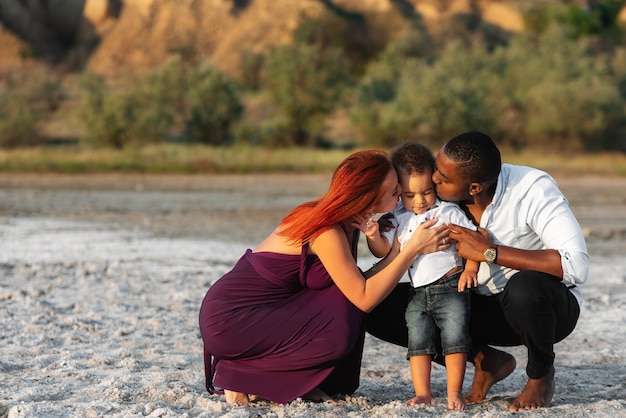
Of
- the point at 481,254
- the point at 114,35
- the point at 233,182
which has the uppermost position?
the point at 114,35

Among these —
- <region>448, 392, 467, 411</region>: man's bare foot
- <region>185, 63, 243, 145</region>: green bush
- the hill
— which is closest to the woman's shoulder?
<region>448, 392, 467, 411</region>: man's bare foot

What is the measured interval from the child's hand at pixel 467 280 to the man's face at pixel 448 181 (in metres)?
0.37

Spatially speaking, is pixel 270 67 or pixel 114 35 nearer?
pixel 270 67

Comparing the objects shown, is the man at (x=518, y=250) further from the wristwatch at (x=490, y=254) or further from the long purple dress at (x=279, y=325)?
the long purple dress at (x=279, y=325)

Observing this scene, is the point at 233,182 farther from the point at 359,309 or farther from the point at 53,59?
the point at 53,59

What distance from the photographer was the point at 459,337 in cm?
444

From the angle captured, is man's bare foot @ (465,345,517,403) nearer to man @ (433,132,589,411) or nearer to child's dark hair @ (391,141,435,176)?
man @ (433,132,589,411)

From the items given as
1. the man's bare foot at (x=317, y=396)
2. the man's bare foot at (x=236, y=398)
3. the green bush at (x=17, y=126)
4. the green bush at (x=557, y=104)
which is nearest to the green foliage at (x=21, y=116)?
the green bush at (x=17, y=126)

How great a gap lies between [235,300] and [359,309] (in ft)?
2.01

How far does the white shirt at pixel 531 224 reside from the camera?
172 inches

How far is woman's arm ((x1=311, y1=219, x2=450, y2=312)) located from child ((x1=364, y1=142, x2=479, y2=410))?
10 cm

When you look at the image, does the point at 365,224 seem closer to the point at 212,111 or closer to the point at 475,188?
the point at 475,188

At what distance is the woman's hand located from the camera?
14.6ft

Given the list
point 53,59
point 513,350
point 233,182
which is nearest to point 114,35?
point 53,59
